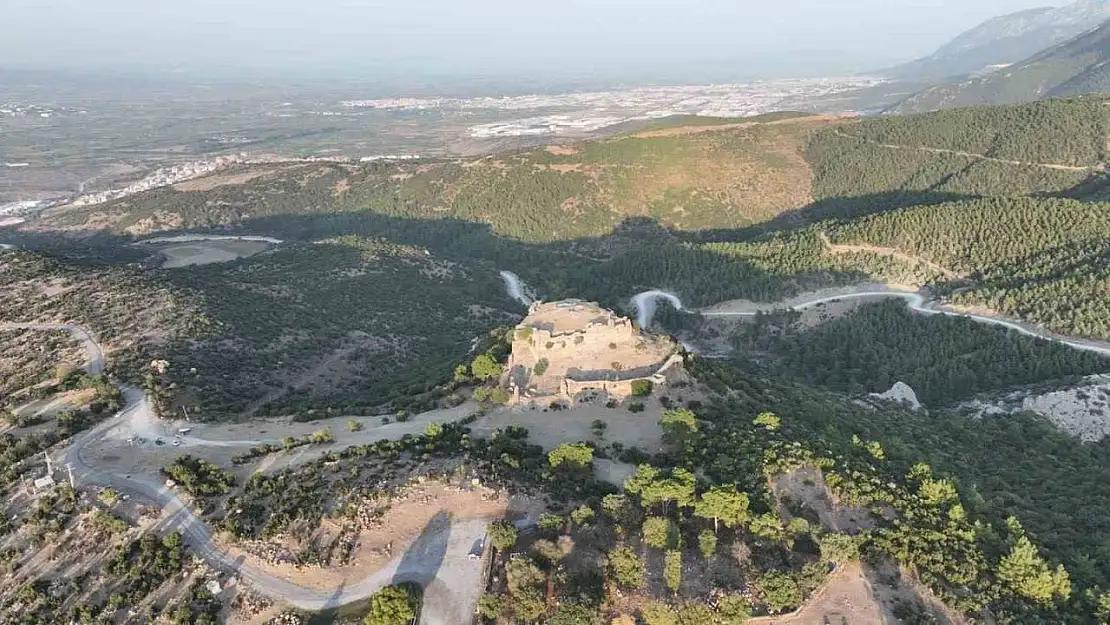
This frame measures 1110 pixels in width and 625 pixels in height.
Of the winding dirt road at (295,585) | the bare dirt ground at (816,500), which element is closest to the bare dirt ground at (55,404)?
the winding dirt road at (295,585)

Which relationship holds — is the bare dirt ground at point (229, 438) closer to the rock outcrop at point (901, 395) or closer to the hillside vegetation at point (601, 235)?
the hillside vegetation at point (601, 235)

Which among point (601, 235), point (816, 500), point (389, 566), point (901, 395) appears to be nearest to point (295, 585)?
point (389, 566)

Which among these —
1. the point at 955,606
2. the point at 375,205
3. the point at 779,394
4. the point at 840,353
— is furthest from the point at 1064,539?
the point at 375,205

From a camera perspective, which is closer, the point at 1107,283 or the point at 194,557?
the point at 194,557

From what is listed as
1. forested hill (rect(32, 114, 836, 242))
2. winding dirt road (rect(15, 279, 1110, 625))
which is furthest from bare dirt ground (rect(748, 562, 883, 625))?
forested hill (rect(32, 114, 836, 242))

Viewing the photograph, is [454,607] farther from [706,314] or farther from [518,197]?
[518,197]
